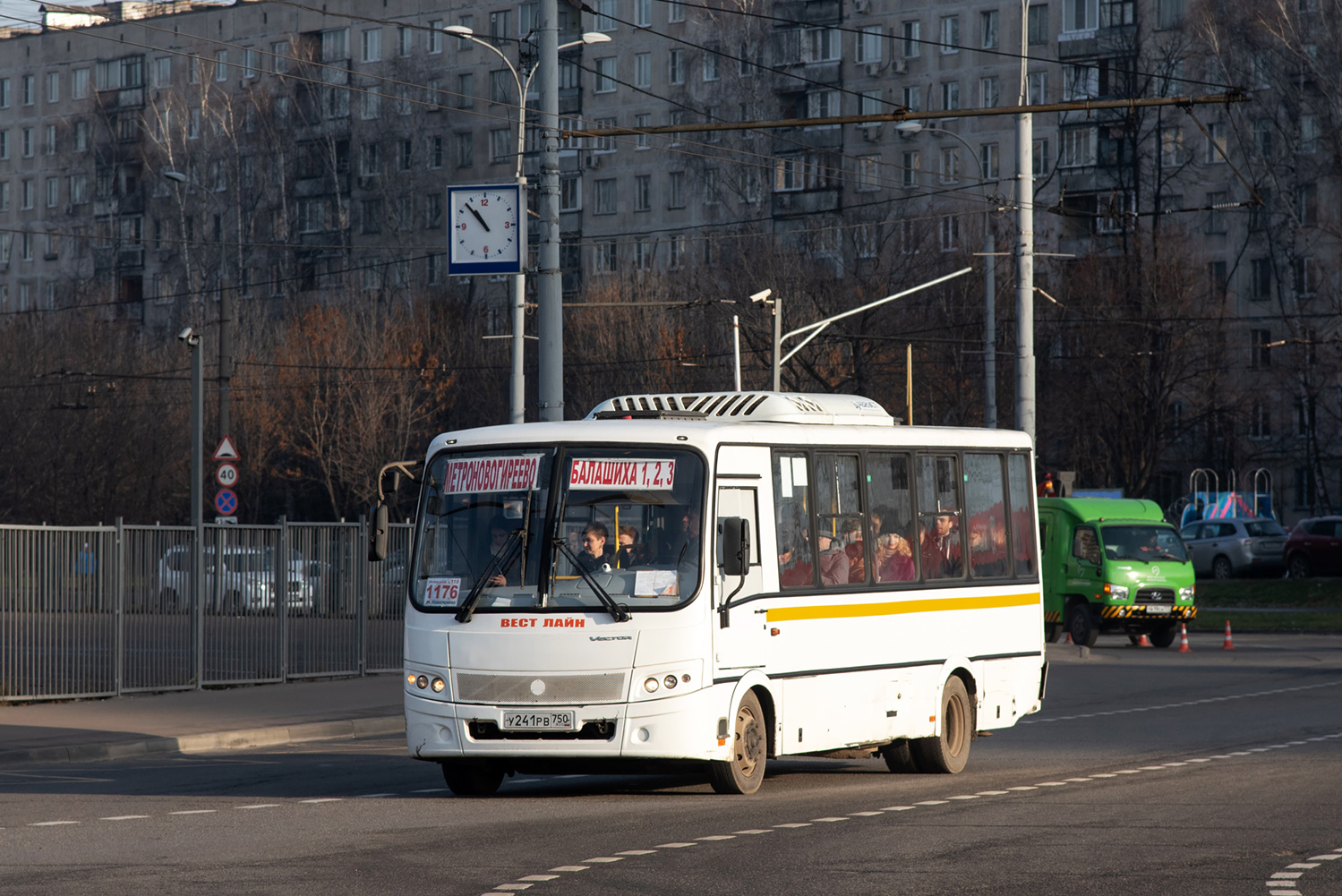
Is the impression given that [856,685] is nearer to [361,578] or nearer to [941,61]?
[361,578]

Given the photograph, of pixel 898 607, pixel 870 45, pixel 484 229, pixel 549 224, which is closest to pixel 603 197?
pixel 870 45

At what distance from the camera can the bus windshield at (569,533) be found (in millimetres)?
12938

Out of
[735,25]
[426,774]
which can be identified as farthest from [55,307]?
[426,774]

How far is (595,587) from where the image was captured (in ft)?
42.2

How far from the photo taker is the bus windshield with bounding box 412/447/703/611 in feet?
42.4

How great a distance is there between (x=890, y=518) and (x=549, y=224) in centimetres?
699

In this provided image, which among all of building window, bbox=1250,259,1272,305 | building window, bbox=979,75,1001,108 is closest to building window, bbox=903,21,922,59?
building window, bbox=979,75,1001,108

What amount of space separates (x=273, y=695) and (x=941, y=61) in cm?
5868

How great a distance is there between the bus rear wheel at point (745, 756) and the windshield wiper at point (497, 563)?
5.72 ft

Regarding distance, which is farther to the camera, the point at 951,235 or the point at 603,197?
the point at 603,197

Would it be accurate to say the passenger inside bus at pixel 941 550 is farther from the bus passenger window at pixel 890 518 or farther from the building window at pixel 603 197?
the building window at pixel 603 197

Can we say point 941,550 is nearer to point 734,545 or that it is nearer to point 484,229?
point 734,545

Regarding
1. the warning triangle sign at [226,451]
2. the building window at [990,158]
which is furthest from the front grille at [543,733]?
the building window at [990,158]

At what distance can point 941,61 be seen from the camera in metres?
76.4
